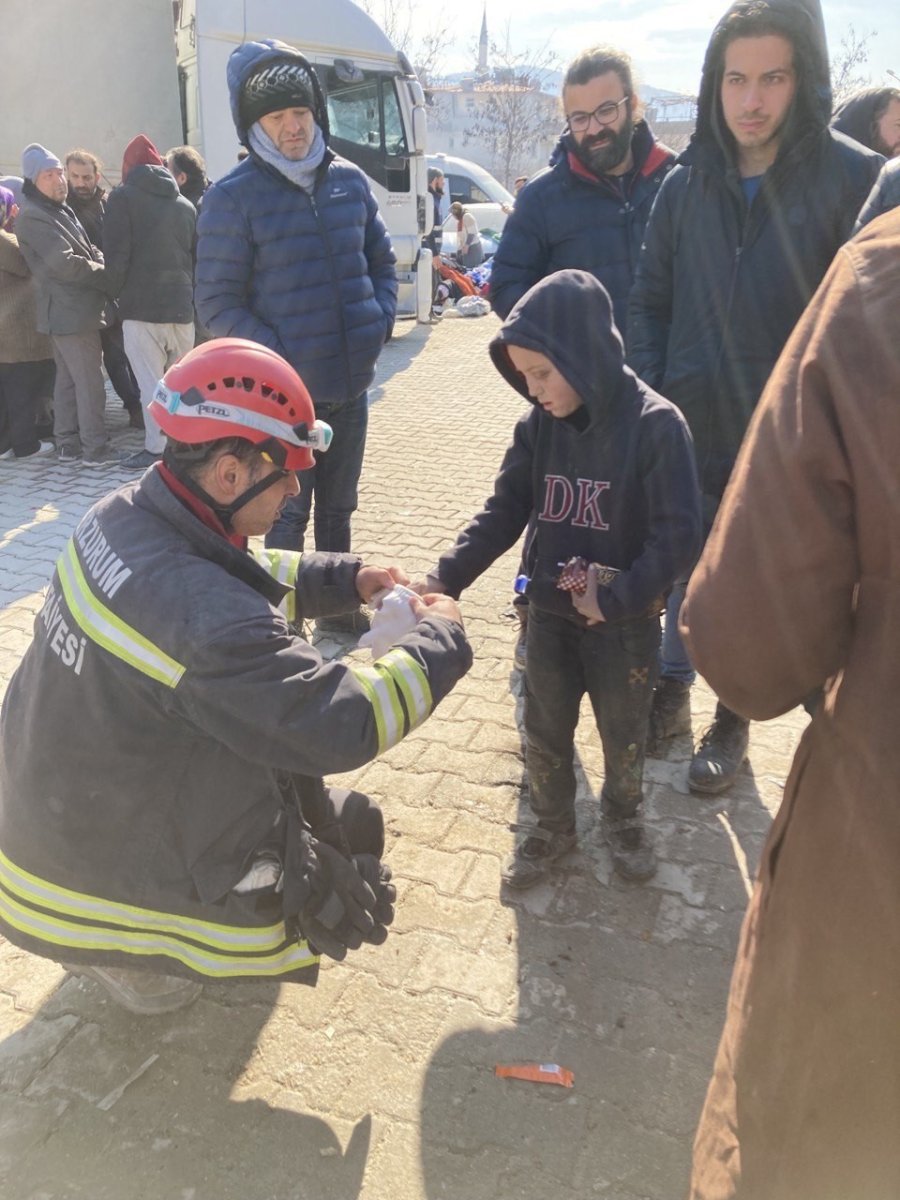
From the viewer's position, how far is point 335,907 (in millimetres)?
2256

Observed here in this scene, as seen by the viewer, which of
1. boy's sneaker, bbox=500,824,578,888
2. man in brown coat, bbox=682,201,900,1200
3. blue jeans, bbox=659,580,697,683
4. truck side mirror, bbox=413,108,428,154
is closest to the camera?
man in brown coat, bbox=682,201,900,1200

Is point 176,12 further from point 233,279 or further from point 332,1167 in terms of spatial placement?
point 332,1167

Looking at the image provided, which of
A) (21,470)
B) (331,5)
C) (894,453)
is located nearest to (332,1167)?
(894,453)

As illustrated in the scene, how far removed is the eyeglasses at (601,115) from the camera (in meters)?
3.38

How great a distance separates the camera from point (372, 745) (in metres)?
2.01

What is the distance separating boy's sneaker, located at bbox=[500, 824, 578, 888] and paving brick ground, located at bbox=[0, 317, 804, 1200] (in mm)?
52

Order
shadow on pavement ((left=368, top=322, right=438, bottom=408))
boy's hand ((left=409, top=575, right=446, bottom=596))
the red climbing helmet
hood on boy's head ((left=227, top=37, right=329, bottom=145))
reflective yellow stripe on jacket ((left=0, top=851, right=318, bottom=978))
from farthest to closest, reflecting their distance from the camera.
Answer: shadow on pavement ((left=368, top=322, right=438, bottom=408)) → hood on boy's head ((left=227, top=37, right=329, bottom=145)) → boy's hand ((left=409, top=575, right=446, bottom=596)) → reflective yellow stripe on jacket ((left=0, top=851, right=318, bottom=978)) → the red climbing helmet

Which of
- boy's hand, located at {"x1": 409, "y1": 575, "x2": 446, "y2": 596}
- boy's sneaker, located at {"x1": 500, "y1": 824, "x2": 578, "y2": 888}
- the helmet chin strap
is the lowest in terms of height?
boy's sneaker, located at {"x1": 500, "y1": 824, "x2": 578, "y2": 888}

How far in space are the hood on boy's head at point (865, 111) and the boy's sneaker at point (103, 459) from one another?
531 cm

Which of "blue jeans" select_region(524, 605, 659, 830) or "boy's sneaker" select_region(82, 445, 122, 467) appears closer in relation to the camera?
"blue jeans" select_region(524, 605, 659, 830)

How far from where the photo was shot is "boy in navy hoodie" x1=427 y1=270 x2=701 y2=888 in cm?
243

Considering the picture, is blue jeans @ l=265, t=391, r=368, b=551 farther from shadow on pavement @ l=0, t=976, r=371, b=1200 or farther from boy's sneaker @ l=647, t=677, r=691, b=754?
shadow on pavement @ l=0, t=976, r=371, b=1200

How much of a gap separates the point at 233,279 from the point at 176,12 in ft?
29.9

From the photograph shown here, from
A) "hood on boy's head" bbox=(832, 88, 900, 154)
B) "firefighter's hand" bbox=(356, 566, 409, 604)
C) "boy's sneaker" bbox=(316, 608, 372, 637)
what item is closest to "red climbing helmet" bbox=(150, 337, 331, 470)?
"firefighter's hand" bbox=(356, 566, 409, 604)
